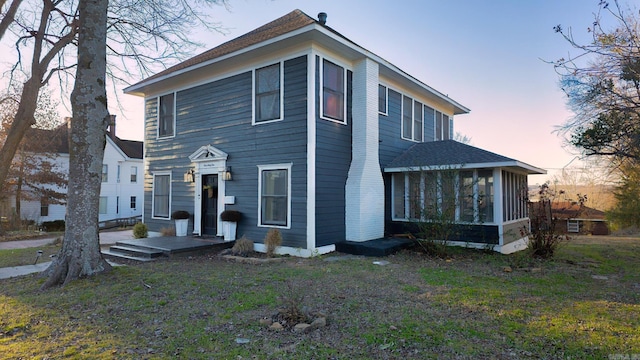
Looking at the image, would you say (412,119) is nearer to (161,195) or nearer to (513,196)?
(513,196)

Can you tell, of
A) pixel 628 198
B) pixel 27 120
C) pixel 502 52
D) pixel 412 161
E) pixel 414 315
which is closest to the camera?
pixel 414 315

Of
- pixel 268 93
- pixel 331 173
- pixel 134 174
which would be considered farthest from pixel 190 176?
pixel 134 174

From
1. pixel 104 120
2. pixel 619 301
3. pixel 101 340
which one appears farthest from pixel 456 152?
pixel 101 340

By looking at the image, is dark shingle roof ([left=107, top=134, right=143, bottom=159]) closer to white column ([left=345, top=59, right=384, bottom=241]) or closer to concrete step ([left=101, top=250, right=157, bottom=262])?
concrete step ([left=101, top=250, right=157, bottom=262])

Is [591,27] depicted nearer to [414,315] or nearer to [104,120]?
[414,315]

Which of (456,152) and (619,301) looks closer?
(619,301)

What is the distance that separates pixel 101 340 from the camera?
3.88 m

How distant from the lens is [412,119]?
44.1 ft

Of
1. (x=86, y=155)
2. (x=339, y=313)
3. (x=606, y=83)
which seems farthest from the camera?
(x=606, y=83)

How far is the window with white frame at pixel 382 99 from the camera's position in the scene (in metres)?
11.6

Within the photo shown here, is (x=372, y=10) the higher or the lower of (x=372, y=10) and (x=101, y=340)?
the higher

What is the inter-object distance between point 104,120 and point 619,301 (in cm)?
893

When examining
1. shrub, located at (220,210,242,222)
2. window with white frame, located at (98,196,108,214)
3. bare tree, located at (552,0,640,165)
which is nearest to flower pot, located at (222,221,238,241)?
shrub, located at (220,210,242,222)

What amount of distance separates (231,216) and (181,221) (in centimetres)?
240
